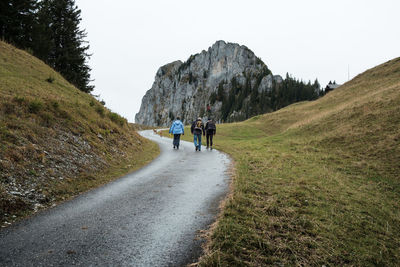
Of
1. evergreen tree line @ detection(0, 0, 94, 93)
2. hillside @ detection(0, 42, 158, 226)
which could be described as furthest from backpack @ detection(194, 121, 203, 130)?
evergreen tree line @ detection(0, 0, 94, 93)

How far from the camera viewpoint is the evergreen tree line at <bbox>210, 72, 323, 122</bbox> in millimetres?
105938

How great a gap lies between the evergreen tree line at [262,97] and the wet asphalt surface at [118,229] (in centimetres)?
10372

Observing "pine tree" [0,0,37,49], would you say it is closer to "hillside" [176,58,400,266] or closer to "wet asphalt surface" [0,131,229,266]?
"wet asphalt surface" [0,131,229,266]

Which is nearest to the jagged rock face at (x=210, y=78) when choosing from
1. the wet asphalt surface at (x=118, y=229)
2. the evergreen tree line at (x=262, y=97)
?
the evergreen tree line at (x=262, y=97)

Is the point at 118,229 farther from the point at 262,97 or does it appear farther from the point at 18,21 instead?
the point at 262,97

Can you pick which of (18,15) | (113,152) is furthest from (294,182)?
(18,15)

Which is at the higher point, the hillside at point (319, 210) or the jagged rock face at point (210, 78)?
the jagged rock face at point (210, 78)

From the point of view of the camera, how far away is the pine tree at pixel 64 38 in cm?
2550

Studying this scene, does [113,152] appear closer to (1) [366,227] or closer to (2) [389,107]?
(1) [366,227]

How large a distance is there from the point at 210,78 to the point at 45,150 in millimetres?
170783

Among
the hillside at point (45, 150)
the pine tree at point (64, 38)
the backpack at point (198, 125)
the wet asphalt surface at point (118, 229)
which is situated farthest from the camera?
the pine tree at point (64, 38)

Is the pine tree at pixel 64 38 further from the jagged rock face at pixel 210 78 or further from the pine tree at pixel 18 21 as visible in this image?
the jagged rock face at pixel 210 78

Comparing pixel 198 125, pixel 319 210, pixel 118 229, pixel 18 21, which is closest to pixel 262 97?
pixel 198 125

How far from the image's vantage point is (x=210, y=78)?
171 m
